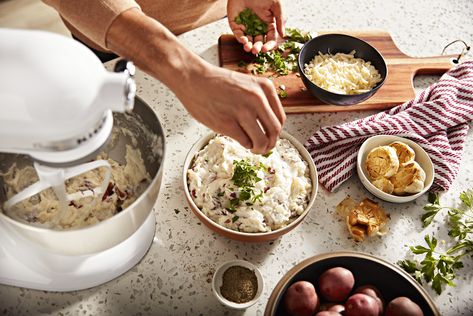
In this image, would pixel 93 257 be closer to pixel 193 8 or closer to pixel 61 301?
pixel 61 301

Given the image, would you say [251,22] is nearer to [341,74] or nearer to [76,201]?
[341,74]

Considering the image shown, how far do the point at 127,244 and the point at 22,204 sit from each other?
0.25 meters

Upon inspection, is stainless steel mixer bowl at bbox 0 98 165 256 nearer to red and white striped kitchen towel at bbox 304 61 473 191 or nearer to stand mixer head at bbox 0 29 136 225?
stand mixer head at bbox 0 29 136 225

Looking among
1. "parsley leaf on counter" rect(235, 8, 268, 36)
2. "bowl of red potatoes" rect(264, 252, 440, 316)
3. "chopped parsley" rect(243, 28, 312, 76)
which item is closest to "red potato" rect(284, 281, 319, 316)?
"bowl of red potatoes" rect(264, 252, 440, 316)

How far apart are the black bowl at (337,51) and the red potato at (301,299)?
0.67 meters

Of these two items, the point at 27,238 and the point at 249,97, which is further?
the point at 249,97

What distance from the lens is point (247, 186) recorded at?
3.78ft

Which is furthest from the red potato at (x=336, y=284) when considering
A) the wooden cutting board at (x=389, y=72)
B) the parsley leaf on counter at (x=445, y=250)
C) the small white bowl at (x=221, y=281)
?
→ the wooden cutting board at (x=389, y=72)

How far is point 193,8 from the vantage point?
65.2 inches

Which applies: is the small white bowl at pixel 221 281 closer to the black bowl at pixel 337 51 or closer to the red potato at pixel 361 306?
the red potato at pixel 361 306

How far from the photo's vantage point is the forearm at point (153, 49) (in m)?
1.01

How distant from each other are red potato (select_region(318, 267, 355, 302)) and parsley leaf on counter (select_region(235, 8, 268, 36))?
2.98ft

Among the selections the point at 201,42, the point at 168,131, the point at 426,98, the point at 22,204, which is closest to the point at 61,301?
the point at 22,204

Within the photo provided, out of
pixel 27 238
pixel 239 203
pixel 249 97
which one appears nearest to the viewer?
pixel 27 238
